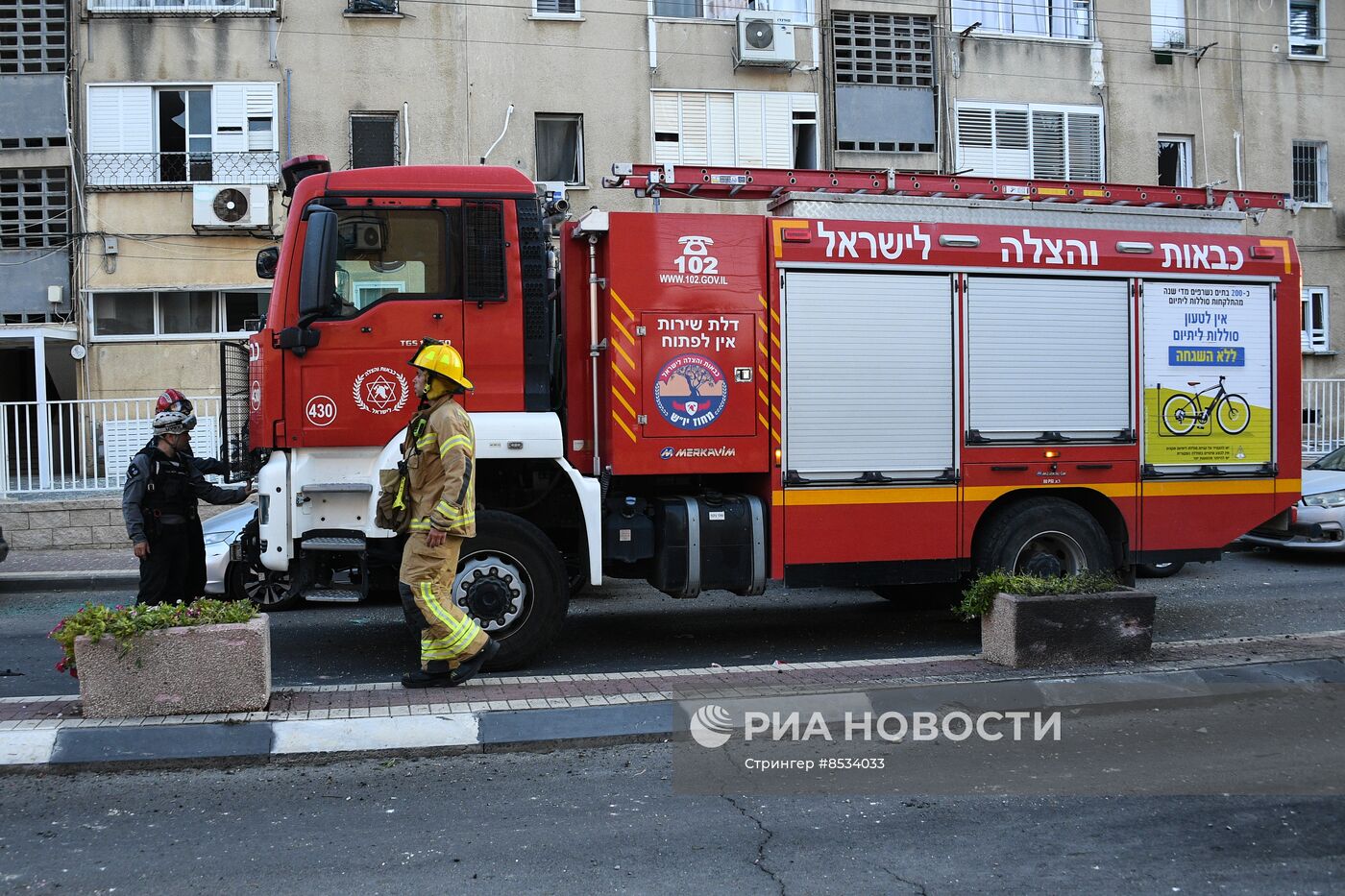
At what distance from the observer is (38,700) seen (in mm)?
5941

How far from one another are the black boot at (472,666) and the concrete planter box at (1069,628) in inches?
114

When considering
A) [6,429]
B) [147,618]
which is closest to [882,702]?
[147,618]

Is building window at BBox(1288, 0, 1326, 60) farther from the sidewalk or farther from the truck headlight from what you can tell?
the sidewalk

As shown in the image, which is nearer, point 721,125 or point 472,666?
point 472,666

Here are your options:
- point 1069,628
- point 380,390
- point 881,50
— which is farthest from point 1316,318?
point 380,390

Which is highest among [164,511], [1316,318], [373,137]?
[373,137]

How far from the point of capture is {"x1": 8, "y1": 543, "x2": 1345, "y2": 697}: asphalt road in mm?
7457

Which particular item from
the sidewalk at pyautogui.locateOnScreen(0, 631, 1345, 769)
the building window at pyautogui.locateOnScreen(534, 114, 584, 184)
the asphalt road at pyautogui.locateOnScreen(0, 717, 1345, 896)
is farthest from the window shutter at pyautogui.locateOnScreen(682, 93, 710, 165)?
the asphalt road at pyautogui.locateOnScreen(0, 717, 1345, 896)

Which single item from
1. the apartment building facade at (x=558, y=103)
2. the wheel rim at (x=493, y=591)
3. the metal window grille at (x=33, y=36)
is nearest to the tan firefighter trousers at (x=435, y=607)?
the wheel rim at (x=493, y=591)

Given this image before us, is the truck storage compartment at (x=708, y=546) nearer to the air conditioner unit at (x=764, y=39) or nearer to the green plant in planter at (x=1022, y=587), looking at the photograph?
the green plant in planter at (x=1022, y=587)

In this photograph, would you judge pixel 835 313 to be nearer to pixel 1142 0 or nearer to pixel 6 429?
pixel 6 429

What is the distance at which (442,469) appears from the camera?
620 centimetres

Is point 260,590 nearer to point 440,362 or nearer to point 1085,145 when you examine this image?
point 440,362

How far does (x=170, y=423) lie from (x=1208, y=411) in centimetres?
692
